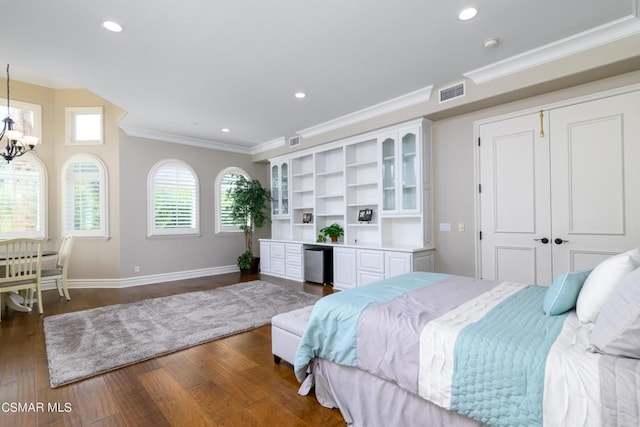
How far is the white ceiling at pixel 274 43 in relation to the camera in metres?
2.43

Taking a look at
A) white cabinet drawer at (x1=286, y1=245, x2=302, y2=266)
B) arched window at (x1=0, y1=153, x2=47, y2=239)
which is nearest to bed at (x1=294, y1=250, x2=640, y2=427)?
white cabinet drawer at (x1=286, y1=245, x2=302, y2=266)

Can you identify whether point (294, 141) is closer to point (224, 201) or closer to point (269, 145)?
point (269, 145)

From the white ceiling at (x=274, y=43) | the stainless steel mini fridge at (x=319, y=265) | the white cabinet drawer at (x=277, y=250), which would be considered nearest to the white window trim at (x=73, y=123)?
the white ceiling at (x=274, y=43)

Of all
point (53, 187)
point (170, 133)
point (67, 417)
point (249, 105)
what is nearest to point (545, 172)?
point (249, 105)

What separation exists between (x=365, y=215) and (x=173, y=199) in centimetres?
389

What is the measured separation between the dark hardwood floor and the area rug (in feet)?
0.39

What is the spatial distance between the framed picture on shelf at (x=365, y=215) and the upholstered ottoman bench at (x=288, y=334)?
2821 millimetres

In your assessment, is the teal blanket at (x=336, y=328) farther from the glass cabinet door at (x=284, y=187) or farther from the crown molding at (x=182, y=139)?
the crown molding at (x=182, y=139)

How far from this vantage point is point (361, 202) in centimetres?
530

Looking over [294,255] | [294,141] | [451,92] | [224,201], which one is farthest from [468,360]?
[224,201]

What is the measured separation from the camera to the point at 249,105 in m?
4.52

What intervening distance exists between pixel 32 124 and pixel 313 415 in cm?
656

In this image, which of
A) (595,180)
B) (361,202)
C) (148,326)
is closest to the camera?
(595,180)

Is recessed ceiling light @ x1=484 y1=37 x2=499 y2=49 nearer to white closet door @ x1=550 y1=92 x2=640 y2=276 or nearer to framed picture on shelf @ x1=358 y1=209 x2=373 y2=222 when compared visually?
white closet door @ x1=550 y1=92 x2=640 y2=276
